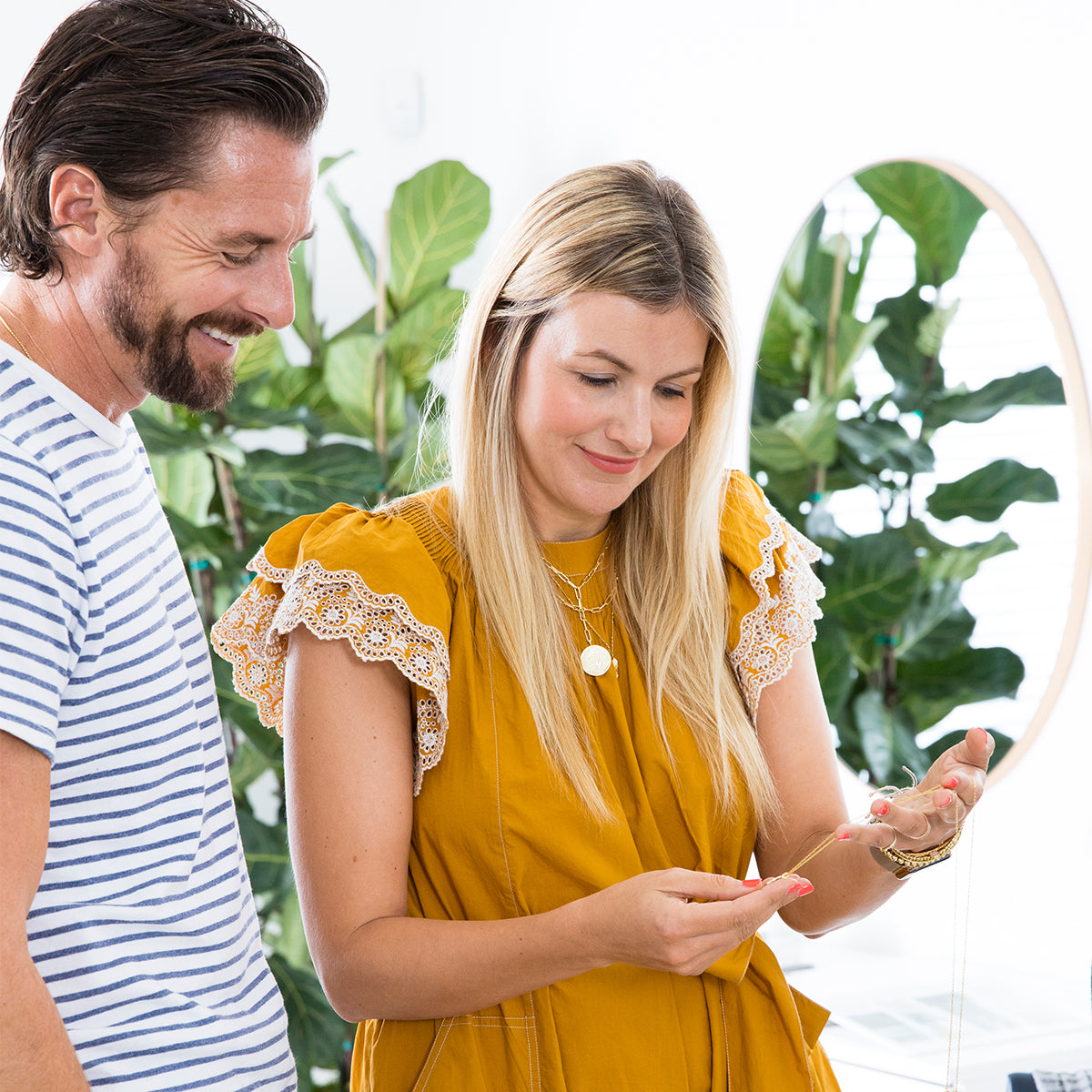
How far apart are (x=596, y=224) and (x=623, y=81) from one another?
1.38m

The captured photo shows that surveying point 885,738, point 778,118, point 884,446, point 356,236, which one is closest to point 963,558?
point 884,446

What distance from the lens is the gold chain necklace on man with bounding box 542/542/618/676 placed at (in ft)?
3.97

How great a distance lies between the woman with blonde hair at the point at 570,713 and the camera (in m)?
1.07

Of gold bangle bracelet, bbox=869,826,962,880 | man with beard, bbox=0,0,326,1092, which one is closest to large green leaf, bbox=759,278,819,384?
gold bangle bracelet, bbox=869,826,962,880

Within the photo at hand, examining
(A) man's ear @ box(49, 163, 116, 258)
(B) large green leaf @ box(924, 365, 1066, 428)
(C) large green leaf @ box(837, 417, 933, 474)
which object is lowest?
(C) large green leaf @ box(837, 417, 933, 474)

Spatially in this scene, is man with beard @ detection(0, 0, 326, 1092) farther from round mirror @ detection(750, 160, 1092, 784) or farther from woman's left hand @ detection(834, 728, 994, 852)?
round mirror @ detection(750, 160, 1092, 784)

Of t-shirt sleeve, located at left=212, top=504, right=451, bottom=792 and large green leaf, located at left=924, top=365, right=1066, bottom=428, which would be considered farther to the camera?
large green leaf, located at left=924, top=365, right=1066, bottom=428

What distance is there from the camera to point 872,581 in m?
2.17

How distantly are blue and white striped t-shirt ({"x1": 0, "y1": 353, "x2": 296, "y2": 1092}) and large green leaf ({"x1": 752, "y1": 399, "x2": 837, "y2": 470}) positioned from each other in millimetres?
1477

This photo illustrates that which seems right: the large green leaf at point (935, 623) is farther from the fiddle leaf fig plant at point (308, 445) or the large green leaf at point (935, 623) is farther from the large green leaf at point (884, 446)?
the fiddle leaf fig plant at point (308, 445)

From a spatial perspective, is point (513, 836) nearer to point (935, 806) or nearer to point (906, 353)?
point (935, 806)

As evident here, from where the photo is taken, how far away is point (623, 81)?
2383 millimetres

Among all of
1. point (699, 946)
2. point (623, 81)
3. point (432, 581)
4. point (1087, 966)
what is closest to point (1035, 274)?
point (623, 81)

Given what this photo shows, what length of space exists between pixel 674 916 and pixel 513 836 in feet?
0.71
